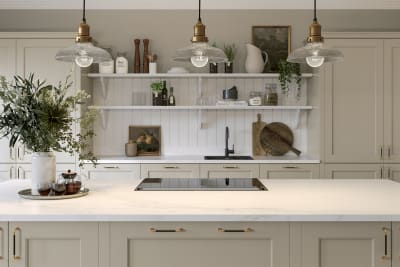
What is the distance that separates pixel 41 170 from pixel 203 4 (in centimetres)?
301

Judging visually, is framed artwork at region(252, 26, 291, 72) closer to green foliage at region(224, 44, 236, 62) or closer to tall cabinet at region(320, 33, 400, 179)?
green foliage at region(224, 44, 236, 62)

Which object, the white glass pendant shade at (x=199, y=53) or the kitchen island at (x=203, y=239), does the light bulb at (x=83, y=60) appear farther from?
the kitchen island at (x=203, y=239)

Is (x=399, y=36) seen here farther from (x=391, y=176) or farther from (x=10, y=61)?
(x=10, y=61)

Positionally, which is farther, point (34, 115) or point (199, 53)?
point (199, 53)

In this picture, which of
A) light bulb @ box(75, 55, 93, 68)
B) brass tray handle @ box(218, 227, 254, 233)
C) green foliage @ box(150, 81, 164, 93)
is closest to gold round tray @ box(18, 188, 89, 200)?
light bulb @ box(75, 55, 93, 68)

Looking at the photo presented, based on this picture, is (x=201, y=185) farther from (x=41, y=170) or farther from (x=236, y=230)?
(x=41, y=170)

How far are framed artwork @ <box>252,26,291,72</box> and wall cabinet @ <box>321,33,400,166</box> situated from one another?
604 millimetres

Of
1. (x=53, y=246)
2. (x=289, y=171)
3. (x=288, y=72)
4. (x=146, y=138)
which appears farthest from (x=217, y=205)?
(x=146, y=138)

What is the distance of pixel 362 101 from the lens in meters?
4.63

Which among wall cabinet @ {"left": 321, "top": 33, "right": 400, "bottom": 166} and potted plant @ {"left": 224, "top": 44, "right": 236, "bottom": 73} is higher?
potted plant @ {"left": 224, "top": 44, "right": 236, "bottom": 73}

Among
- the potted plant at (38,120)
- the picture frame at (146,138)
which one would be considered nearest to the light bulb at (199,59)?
the potted plant at (38,120)

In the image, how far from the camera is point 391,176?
4633 mm

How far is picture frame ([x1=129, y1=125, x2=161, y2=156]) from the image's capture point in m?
5.18

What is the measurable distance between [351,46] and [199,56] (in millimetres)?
2495
